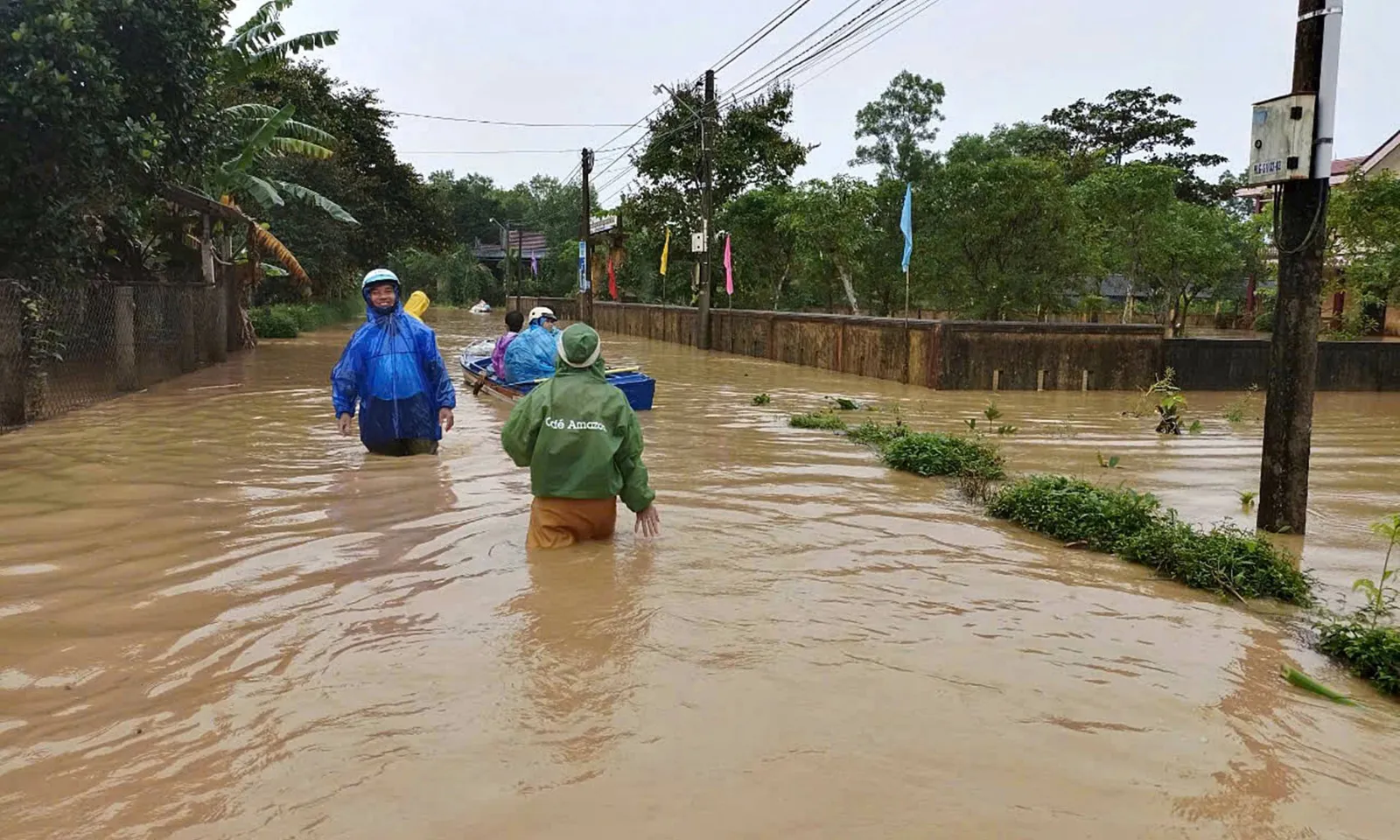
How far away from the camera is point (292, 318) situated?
32.8 metres

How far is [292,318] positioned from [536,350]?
24195mm

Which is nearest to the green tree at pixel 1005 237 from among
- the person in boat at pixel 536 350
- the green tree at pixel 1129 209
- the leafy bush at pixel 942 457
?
the green tree at pixel 1129 209

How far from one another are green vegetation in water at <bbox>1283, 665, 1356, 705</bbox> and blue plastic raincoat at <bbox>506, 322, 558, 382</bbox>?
26.9 feet

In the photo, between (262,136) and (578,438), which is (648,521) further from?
(262,136)

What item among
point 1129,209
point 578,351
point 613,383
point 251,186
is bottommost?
point 613,383

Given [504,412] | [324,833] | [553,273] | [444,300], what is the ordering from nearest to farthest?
[324,833], [504,412], [553,273], [444,300]

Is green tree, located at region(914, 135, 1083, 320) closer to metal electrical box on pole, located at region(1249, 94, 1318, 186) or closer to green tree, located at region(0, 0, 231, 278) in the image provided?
green tree, located at region(0, 0, 231, 278)

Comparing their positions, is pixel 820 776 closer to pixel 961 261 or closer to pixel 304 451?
pixel 304 451

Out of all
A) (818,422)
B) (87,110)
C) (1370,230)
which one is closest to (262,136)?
(87,110)

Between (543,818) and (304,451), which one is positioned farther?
(304,451)

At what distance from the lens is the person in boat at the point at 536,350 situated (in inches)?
449

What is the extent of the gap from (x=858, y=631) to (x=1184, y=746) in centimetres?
159

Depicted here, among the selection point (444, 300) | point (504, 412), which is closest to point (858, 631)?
point (504, 412)

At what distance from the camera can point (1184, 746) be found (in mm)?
3766
